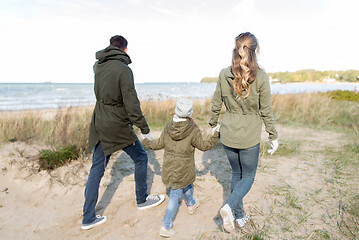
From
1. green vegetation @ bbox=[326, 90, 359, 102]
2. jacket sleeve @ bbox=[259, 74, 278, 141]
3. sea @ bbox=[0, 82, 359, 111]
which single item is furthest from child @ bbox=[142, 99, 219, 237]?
green vegetation @ bbox=[326, 90, 359, 102]

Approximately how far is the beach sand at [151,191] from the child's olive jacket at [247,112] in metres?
1.03


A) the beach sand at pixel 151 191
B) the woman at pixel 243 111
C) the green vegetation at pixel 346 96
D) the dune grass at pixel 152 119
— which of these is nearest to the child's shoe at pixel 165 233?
the beach sand at pixel 151 191

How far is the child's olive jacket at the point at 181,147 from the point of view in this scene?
8.02 ft

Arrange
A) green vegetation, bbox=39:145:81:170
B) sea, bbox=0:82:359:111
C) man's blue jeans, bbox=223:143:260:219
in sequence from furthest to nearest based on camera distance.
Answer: sea, bbox=0:82:359:111
green vegetation, bbox=39:145:81:170
man's blue jeans, bbox=223:143:260:219

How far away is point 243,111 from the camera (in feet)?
7.39

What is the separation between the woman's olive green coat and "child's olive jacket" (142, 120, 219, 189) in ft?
1.17

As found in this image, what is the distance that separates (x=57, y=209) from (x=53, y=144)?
1.55 m

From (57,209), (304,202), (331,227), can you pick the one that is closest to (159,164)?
(57,209)

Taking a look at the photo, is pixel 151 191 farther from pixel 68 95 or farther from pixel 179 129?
pixel 68 95

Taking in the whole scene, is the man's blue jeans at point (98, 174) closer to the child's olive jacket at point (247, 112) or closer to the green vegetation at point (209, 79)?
the child's olive jacket at point (247, 112)

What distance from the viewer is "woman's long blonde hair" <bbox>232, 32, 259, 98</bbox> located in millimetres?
2068

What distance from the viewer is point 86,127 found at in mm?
4852

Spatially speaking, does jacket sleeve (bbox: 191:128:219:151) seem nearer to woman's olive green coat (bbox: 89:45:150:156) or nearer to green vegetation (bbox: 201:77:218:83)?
woman's olive green coat (bbox: 89:45:150:156)

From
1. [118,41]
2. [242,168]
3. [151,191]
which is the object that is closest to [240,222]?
[242,168]
